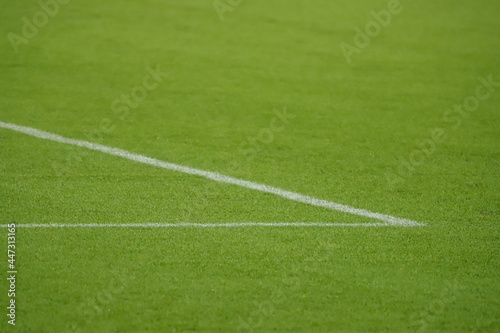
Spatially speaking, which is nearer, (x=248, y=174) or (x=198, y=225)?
(x=198, y=225)

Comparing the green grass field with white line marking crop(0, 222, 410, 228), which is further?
white line marking crop(0, 222, 410, 228)

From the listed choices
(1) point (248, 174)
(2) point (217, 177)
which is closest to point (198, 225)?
(2) point (217, 177)

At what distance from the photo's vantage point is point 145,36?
7105 millimetres

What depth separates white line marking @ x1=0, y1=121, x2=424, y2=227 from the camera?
3772 millimetres

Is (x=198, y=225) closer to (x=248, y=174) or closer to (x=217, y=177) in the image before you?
(x=217, y=177)

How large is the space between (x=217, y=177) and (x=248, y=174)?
209 millimetres

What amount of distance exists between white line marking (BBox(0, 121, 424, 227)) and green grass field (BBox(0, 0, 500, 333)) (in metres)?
0.06

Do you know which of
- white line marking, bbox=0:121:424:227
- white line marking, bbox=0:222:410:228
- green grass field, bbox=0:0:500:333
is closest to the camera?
green grass field, bbox=0:0:500:333

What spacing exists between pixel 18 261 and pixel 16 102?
2411 millimetres

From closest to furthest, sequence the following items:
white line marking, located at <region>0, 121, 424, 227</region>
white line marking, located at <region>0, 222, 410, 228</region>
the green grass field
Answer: the green grass field < white line marking, located at <region>0, 222, 410, 228</region> < white line marking, located at <region>0, 121, 424, 227</region>

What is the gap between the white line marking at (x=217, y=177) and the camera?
3772 mm

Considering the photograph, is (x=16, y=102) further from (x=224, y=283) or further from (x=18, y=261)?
(x=224, y=283)

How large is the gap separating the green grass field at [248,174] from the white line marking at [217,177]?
0.21 ft

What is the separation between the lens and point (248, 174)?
166 inches
